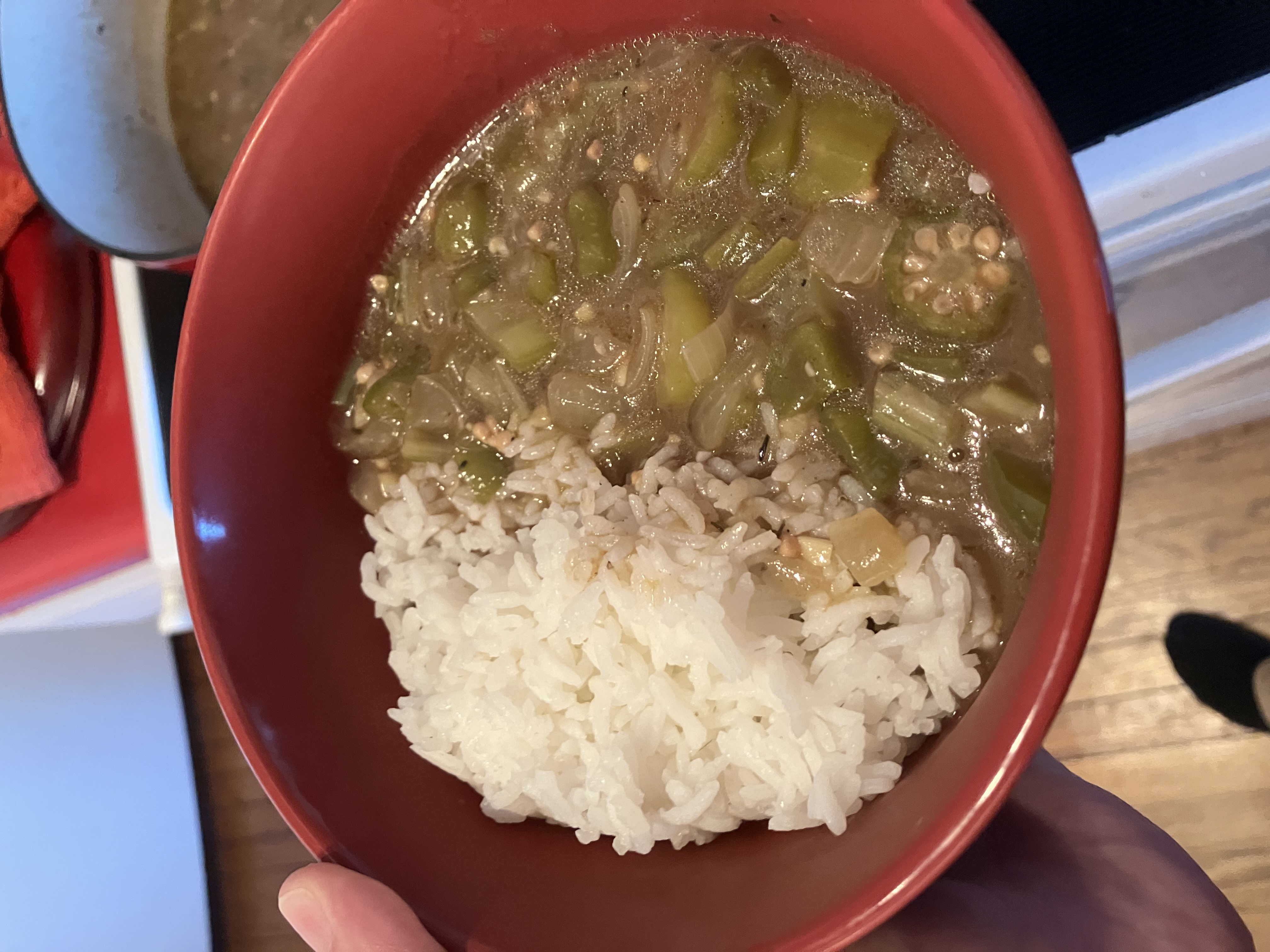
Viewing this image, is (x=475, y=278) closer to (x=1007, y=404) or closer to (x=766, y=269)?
(x=766, y=269)

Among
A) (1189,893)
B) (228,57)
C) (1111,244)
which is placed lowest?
(1189,893)

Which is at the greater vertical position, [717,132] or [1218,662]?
[717,132]

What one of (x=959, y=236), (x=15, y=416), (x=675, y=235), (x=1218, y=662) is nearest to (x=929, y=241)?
(x=959, y=236)

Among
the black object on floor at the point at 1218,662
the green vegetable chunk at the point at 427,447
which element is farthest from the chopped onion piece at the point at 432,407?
the black object on floor at the point at 1218,662

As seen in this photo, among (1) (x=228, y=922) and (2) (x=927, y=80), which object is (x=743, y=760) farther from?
(1) (x=228, y=922)

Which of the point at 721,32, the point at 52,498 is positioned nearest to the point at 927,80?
the point at 721,32
